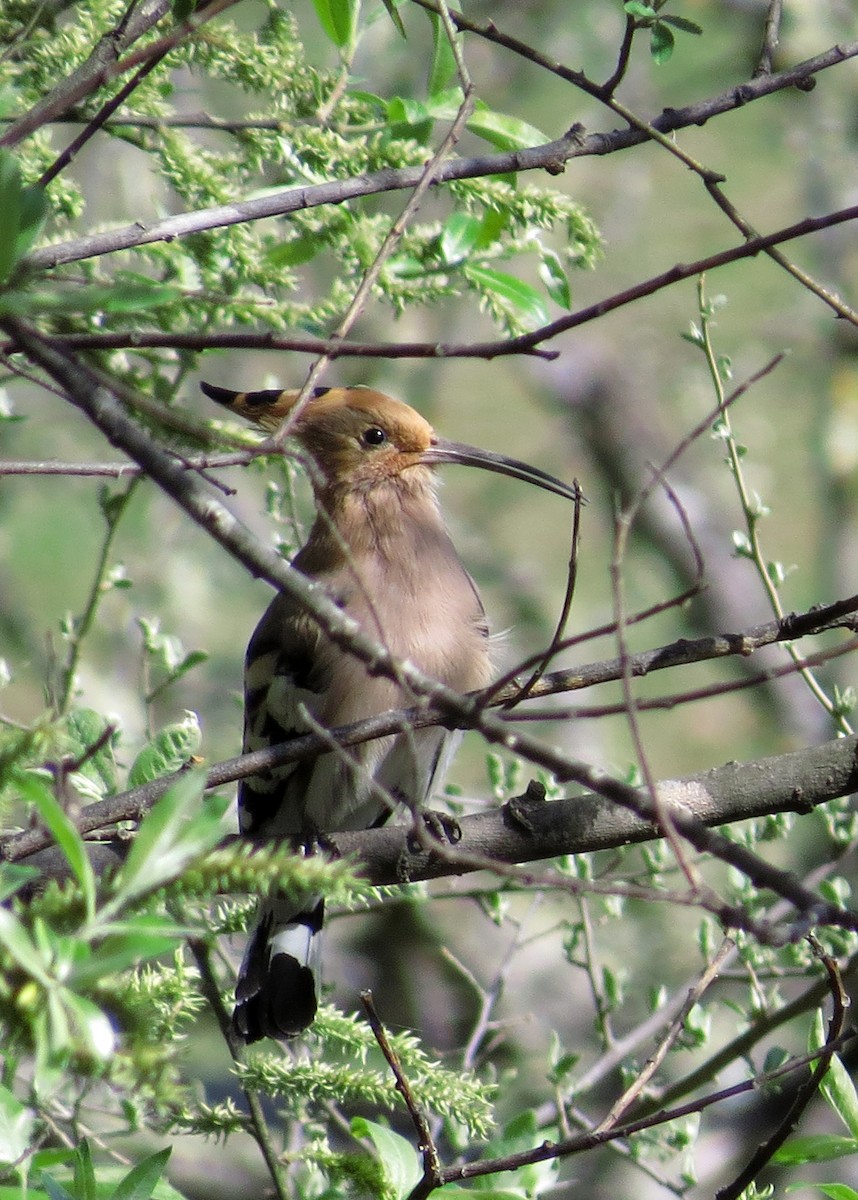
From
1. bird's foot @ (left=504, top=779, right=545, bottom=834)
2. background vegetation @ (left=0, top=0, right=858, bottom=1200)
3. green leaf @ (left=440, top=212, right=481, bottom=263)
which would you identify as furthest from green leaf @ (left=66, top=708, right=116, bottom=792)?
green leaf @ (left=440, top=212, right=481, bottom=263)

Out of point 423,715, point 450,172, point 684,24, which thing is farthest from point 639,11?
point 423,715

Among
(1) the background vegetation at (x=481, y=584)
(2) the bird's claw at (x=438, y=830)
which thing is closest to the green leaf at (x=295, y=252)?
(1) the background vegetation at (x=481, y=584)

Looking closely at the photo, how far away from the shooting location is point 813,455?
478 cm

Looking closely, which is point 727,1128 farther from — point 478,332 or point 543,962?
point 478,332

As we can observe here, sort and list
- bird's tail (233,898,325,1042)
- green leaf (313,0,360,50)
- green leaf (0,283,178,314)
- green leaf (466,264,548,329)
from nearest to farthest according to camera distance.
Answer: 1. green leaf (0,283,178,314)
2. green leaf (313,0,360,50)
3. green leaf (466,264,548,329)
4. bird's tail (233,898,325,1042)

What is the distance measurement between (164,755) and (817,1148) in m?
0.94

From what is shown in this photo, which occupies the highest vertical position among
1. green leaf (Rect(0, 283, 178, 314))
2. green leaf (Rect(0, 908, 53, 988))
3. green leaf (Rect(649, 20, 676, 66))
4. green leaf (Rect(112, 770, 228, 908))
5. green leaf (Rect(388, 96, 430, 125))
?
green leaf (Rect(388, 96, 430, 125))

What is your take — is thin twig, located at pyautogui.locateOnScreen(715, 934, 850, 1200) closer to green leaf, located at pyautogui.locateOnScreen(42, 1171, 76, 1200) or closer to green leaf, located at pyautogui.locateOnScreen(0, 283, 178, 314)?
green leaf, located at pyautogui.locateOnScreen(42, 1171, 76, 1200)

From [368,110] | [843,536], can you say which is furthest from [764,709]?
[368,110]

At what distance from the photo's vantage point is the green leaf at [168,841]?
863mm

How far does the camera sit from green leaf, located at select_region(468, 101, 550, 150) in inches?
72.4

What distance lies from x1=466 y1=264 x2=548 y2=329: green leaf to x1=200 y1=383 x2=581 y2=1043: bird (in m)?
0.33

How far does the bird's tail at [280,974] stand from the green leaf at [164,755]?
46 centimetres

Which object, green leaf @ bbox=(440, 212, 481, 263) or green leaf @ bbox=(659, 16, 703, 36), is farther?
green leaf @ bbox=(440, 212, 481, 263)
